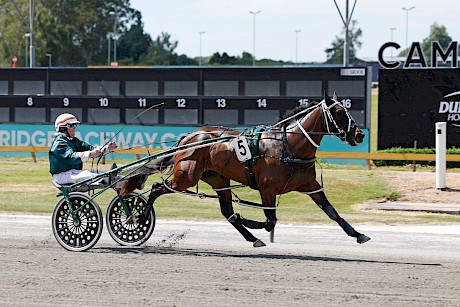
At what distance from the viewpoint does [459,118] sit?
74.9 feet

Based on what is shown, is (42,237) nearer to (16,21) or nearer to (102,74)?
(102,74)

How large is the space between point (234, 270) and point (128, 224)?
86.9 inches

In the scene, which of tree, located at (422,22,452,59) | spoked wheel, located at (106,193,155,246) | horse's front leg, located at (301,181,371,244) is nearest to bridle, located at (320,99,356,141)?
horse's front leg, located at (301,181,371,244)

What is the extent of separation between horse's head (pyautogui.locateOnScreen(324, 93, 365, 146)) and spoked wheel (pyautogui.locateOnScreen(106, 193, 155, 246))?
2.50 m

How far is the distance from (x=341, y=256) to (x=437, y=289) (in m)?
2.24

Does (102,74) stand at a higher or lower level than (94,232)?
higher

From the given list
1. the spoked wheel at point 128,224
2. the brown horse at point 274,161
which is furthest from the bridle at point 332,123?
the spoked wheel at point 128,224

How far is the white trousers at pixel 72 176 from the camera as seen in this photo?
35.2 feet

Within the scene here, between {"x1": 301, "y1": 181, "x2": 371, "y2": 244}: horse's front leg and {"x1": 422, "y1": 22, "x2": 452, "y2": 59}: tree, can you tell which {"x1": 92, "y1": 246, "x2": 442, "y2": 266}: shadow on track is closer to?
{"x1": 301, "y1": 181, "x2": 371, "y2": 244}: horse's front leg

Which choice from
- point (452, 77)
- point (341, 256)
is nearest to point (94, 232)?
point (341, 256)

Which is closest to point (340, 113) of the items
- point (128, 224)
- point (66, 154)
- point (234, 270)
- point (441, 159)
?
point (234, 270)

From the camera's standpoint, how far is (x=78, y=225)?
10711 millimetres

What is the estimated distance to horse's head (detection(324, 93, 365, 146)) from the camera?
10.2 metres

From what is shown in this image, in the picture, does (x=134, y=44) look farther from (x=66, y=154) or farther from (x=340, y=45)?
(x=66, y=154)
